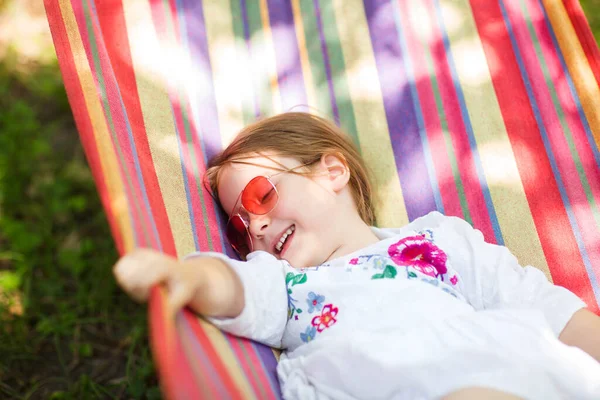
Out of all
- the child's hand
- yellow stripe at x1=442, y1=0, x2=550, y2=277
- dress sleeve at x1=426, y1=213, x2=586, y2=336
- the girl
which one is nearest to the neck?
the girl

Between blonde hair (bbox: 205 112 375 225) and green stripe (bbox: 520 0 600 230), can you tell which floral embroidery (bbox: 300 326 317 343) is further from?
green stripe (bbox: 520 0 600 230)

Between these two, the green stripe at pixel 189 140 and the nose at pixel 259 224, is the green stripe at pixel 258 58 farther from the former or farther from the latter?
the nose at pixel 259 224

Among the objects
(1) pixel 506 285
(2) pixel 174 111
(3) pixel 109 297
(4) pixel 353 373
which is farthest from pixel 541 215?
(3) pixel 109 297

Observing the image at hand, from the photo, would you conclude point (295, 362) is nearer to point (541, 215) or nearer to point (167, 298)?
point (167, 298)

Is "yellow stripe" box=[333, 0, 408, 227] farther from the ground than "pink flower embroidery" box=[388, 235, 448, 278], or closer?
farther from the ground

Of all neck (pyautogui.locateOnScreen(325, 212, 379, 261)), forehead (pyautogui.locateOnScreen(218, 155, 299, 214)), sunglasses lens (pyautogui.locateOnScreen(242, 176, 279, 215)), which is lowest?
neck (pyautogui.locateOnScreen(325, 212, 379, 261))

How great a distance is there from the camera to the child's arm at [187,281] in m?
1.17

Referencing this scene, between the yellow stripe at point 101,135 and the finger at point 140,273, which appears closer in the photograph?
the finger at point 140,273

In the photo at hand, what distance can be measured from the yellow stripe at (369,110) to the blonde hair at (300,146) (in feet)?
0.25

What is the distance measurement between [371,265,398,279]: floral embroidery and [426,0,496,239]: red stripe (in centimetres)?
52

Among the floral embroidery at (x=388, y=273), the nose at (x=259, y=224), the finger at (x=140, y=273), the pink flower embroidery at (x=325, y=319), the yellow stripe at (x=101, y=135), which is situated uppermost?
the yellow stripe at (x=101, y=135)

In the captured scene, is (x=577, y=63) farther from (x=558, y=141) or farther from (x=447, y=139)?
(x=447, y=139)

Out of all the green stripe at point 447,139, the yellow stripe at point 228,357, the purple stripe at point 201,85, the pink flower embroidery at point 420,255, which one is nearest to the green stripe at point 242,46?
the purple stripe at point 201,85

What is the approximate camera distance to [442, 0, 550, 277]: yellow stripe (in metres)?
2.09
